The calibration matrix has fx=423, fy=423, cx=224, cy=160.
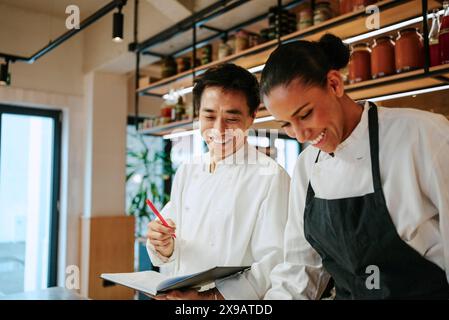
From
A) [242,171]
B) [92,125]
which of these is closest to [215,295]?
[242,171]

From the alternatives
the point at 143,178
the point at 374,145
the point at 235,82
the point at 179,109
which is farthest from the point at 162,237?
the point at 143,178

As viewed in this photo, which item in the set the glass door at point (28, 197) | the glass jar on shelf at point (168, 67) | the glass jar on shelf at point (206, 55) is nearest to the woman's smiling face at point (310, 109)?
the glass door at point (28, 197)

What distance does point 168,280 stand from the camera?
2.77 ft

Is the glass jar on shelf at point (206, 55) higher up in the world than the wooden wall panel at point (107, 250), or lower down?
higher up


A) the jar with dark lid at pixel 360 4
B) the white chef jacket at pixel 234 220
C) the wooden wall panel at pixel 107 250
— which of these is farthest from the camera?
the wooden wall panel at pixel 107 250

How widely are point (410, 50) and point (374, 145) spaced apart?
1.21 metres

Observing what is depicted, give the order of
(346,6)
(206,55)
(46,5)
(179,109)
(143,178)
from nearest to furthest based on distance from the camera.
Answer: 1. (346,6)
2. (46,5)
3. (206,55)
4. (179,109)
5. (143,178)

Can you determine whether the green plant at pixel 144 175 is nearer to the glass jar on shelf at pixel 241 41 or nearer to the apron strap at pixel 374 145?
the glass jar on shelf at pixel 241 41

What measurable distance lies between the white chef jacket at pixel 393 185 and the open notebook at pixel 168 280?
4.7 inches

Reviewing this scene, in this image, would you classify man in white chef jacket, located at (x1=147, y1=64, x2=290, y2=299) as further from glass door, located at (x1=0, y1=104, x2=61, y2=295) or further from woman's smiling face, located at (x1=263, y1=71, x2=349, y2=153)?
glass door, located at (x1=0, y1=104, x2=61, y2=295)

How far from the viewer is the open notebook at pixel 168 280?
82cm

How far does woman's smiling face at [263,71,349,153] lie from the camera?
803mm

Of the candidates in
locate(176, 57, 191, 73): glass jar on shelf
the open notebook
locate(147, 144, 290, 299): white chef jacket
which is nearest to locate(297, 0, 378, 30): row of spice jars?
locate(176, 57, 191, 73): glass jar on shelf

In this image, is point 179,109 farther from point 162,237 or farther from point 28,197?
point 162,237
